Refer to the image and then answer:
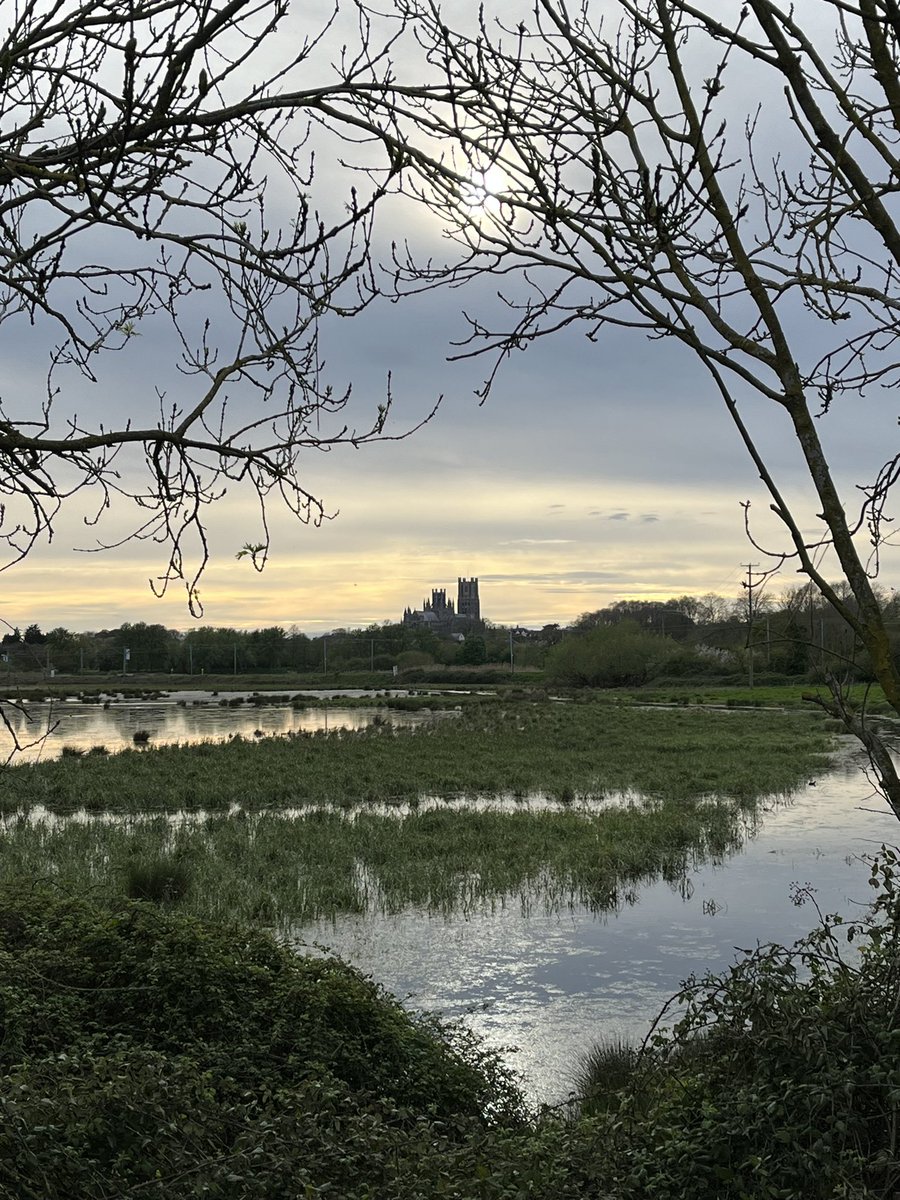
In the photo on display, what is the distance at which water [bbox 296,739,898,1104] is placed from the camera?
280 inches

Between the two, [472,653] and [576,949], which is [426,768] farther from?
[472,653]

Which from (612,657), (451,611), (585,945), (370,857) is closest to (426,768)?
(370,857)

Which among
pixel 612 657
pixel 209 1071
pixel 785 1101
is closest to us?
pixel 785 1101

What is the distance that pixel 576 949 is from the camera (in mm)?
8969

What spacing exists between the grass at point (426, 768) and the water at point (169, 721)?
11.5 feet

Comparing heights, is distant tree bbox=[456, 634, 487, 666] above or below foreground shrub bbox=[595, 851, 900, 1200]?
above

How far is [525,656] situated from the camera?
300 ft

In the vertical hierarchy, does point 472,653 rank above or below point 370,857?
above

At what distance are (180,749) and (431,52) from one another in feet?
77.1

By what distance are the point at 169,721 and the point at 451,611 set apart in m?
123

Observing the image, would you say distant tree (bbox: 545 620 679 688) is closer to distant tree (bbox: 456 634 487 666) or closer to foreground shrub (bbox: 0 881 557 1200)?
distant tree (bbox: 456 634 487 666)

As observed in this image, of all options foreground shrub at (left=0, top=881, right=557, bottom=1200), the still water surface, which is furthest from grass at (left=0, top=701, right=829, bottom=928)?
foreground shrub at (left=0, top=881, right=557, bottom=1200)

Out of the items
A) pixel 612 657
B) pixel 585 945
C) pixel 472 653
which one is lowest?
pixel 585 945

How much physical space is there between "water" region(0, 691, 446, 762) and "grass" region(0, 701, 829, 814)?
351 centimetres
